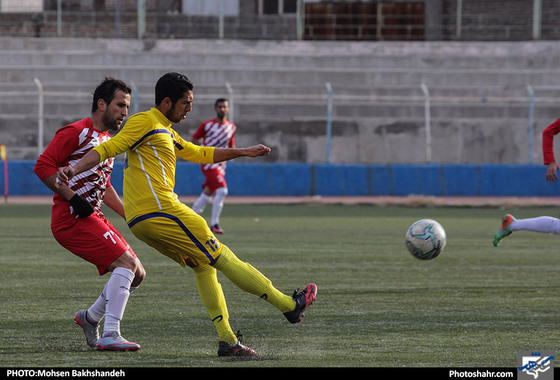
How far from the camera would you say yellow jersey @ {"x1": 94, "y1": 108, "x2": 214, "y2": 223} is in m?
5.73

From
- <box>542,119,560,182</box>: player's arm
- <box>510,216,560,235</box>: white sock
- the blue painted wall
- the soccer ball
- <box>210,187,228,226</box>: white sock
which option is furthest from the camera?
the blue painted wall

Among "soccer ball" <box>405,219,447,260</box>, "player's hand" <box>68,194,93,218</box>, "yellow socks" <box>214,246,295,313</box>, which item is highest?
"player's hand" <box>68,194,93,218</box>

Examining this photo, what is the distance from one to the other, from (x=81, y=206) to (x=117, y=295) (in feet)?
2.07

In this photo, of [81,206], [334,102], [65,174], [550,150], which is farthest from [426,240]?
[334,102]

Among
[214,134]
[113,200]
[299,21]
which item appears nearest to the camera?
[113,200]

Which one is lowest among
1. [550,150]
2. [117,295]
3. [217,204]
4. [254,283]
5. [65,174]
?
[217,204]

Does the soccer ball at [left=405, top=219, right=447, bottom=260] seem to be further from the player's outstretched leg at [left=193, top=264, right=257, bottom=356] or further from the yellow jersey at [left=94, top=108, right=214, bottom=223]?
the yellow jersey at [left=94, top=108, right=214, bottom=223]

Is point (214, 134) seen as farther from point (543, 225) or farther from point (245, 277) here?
point (245, 277)

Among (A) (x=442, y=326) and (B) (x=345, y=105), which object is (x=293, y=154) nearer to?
(B) (x=345, y=105)

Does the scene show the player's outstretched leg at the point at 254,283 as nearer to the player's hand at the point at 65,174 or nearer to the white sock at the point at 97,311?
the white sock at the point at 97,311

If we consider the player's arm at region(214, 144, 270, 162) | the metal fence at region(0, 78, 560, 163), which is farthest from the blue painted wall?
the player's arm at region(214, 144, 270, 162)

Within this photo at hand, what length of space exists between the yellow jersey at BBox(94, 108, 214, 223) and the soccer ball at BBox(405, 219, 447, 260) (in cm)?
312

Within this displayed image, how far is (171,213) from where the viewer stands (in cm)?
574

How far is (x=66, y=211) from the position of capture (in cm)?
613
